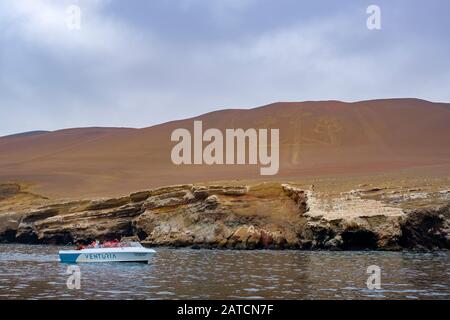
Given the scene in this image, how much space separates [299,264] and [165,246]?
22.7 metres

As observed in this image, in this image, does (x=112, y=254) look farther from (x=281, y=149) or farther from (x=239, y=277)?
(x=281, y=149)

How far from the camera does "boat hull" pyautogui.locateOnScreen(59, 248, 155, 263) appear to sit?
42625 millimetres

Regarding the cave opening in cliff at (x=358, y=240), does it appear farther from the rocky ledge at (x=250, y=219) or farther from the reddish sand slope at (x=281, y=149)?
the reddish sand slope at (x=281, y=149)

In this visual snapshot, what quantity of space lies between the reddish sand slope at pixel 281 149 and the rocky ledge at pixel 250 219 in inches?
790

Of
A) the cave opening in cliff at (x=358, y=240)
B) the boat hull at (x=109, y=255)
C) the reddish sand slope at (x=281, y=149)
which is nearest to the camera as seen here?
the boat hull at (x=109, y=255)

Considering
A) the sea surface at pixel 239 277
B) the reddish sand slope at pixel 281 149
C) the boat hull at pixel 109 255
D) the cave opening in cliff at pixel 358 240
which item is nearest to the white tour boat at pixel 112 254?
the boat hull at pixel 109 255

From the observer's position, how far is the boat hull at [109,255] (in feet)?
140

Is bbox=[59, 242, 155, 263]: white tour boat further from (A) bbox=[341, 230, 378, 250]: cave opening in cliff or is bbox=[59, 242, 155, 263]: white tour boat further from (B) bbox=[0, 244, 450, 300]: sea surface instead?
(A) bbox=[341, 230, 378, 250]: cave opening in cliff

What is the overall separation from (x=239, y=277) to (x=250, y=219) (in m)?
26.5

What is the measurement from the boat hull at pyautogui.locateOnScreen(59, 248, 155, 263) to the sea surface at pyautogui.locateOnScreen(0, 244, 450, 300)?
0.67 meters

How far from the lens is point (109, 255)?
→ 142 feet
